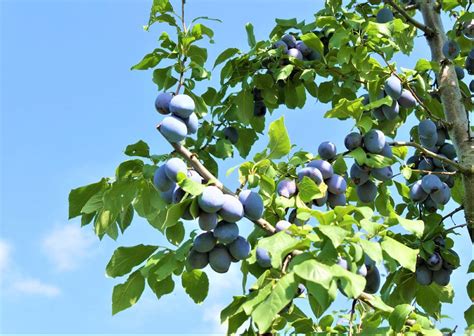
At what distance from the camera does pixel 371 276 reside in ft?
8.04

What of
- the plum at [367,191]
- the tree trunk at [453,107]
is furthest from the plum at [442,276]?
the plum at [367,191]

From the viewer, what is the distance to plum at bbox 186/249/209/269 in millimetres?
2123

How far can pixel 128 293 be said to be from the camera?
2354 mm

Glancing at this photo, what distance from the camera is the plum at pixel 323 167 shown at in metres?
2.35

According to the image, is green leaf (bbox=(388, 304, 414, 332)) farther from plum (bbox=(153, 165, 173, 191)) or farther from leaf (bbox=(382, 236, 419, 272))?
plum (bbox=(153, 165, 173, 191))

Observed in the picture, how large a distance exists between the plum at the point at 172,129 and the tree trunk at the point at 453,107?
1.49m

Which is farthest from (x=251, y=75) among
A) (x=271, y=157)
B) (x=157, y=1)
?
(x=271, y=157)

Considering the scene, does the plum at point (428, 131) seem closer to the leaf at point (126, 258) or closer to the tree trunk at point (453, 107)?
the tree trunk at point (453, 107)

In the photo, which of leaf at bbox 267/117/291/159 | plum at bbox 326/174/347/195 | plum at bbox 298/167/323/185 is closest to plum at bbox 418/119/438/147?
plum at bbox 326/174/347/195

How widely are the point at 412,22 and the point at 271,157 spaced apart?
1.68m

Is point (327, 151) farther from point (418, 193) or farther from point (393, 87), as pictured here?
point (418, 193)

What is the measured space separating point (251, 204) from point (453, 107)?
62.3 inches

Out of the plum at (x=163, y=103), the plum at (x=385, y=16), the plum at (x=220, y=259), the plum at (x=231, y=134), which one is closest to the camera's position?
the plum at (x=220, y=259)

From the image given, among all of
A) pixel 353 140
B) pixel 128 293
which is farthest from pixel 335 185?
pixel 128 293
